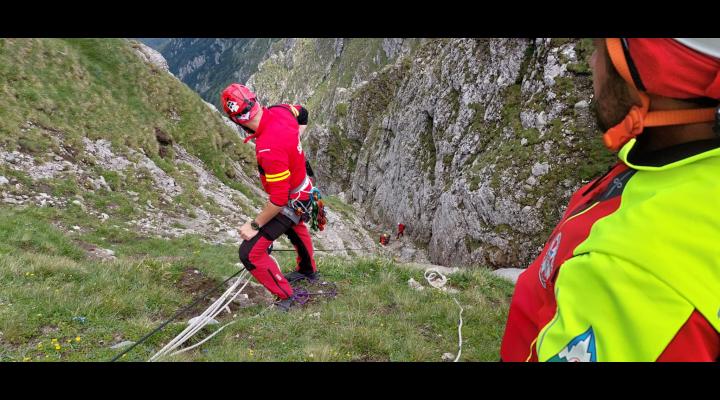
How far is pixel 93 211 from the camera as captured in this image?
1562cm

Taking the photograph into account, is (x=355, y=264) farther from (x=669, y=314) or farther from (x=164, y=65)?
(x=164, y=65)

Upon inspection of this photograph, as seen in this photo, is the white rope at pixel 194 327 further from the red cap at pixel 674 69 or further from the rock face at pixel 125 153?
the rock face at pixel 125 153

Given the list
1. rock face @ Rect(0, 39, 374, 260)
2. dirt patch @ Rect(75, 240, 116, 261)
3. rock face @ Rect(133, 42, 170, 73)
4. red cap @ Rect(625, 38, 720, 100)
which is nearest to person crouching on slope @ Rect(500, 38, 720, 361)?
red cap @ Rect(625, 38, 720, 100)

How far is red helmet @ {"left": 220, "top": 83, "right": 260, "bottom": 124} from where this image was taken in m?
6.27

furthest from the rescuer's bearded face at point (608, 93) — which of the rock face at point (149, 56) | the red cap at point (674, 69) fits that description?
the rock face at point (149, 56)

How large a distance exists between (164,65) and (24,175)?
18536 mm

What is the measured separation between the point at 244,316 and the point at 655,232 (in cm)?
655

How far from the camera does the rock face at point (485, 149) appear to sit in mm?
19547

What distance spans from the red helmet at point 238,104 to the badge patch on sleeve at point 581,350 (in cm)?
568

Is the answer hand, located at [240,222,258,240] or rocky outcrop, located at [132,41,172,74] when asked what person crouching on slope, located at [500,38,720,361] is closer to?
hand, located at [240,222,258,240]
